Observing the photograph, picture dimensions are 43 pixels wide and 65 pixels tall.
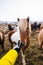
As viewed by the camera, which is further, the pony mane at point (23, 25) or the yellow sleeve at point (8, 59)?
the pony mane at point (23, 25)

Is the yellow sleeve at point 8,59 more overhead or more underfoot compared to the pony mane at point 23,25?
more underfoot

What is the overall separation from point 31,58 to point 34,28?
3206mm

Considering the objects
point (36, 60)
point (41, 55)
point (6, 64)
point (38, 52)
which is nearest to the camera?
point (6, 64)

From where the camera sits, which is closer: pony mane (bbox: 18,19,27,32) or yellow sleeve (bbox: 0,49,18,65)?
yellow sleeve (bbox: 0,49,18,65)

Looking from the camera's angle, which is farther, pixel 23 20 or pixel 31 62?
Answer: pixel 31 62

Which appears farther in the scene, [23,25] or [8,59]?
[23,25]

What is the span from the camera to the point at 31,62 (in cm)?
178

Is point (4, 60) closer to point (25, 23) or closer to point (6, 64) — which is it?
point (6, 64)

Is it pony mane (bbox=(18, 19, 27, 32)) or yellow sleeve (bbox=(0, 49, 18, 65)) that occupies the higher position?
pony mane (bbox=(18, 19, 27, 32))

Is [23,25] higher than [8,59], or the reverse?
[23,25]

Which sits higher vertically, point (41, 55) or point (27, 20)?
point (27, 20)

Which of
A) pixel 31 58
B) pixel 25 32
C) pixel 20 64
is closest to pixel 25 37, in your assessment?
pixel 25 32

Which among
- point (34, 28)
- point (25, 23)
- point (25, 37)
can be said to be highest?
point (25, 23)

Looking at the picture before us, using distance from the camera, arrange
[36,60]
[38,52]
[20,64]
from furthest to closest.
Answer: [38,52] → [36,60] → [20,64]
